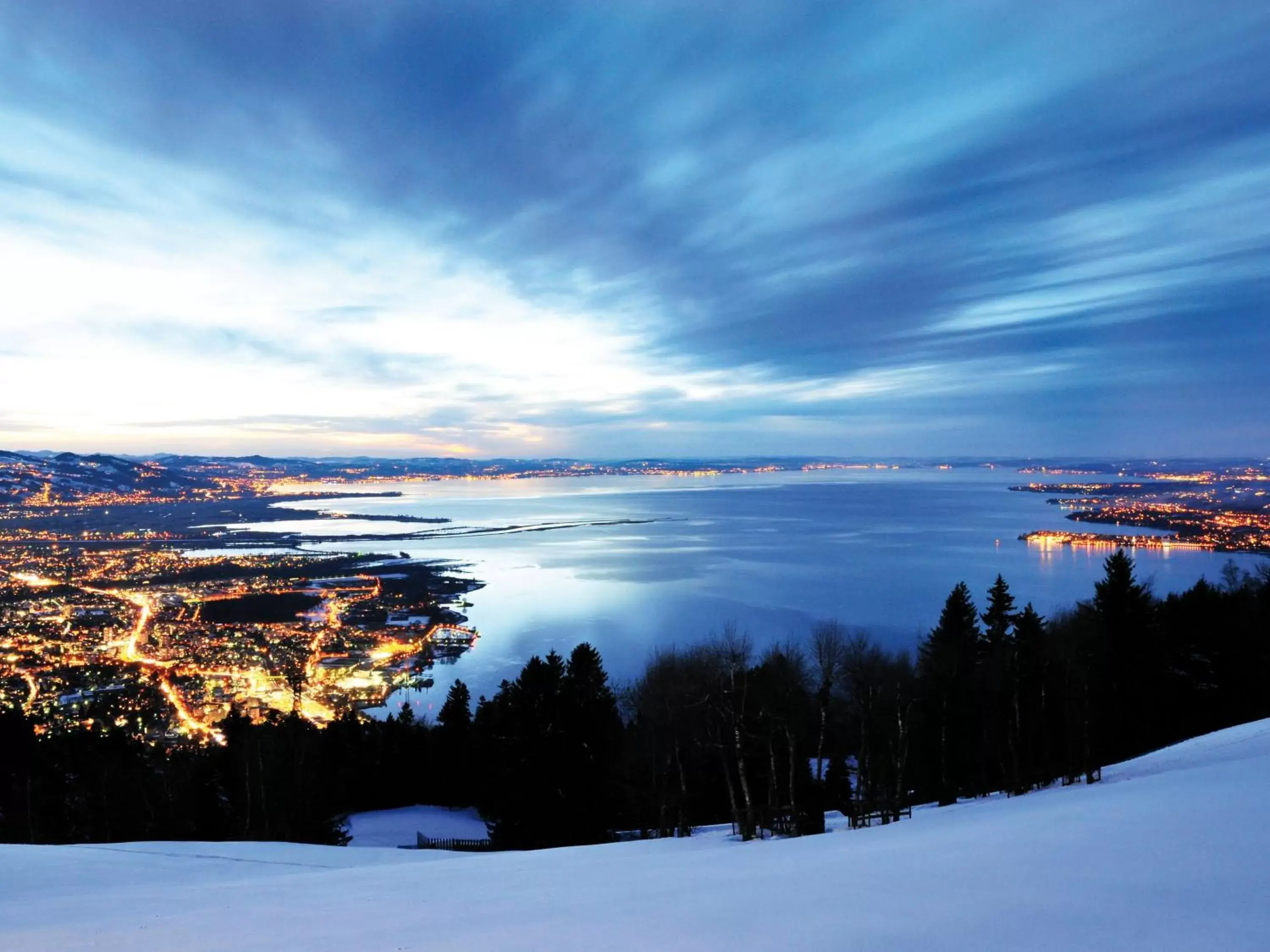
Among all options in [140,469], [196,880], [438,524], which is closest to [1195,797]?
[196,880]

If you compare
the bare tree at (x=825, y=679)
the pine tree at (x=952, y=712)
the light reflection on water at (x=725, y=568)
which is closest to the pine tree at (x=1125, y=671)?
the pine tree at (x=952, y=712)

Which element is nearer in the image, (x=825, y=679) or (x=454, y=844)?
(x=825, y=679)

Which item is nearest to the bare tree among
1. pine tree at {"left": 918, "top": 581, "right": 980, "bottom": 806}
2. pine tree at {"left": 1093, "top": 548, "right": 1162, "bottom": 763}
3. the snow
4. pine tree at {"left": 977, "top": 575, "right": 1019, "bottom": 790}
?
pine tree at {"left": 918, "top": 581, "right": 980, "bottom": 806}

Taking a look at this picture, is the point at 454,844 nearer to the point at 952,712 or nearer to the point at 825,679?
the point at 825,679

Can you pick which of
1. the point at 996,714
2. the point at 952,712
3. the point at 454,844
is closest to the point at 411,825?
the point at 454,844

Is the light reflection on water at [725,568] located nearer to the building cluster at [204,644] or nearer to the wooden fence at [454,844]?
the building cluster at [204,644]
